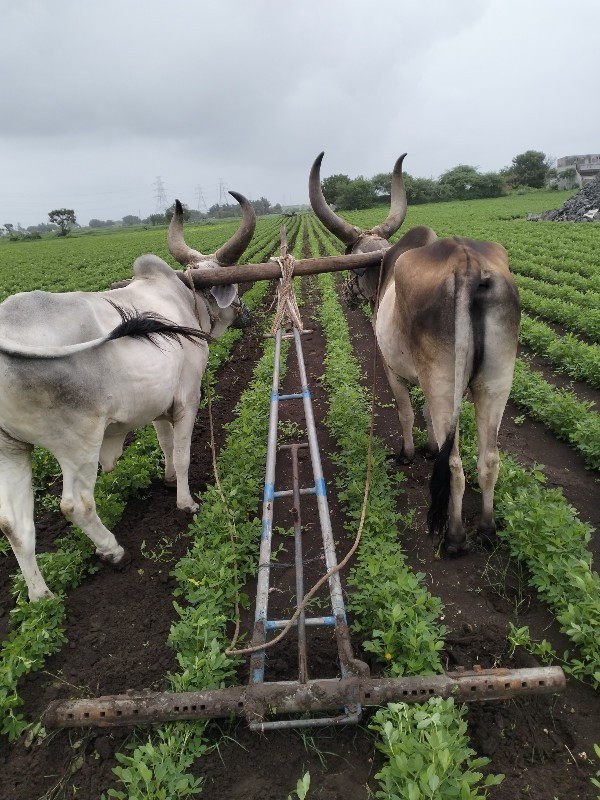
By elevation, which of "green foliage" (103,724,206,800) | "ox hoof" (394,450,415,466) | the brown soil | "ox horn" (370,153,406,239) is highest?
"ox horn" (370,153,406,239)

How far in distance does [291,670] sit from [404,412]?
3.13m

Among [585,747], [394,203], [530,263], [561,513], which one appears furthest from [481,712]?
[530,263]

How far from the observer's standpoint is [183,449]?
519cm

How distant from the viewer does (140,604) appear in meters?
4.16

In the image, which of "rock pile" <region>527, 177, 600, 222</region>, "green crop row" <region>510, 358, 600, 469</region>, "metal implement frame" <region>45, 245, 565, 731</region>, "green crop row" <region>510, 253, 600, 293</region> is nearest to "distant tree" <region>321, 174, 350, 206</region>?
"rock pile" <region>527, 177, 600, 222</region>

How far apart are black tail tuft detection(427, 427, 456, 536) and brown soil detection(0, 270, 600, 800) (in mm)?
480

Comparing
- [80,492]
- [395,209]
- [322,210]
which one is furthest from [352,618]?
[395,209]

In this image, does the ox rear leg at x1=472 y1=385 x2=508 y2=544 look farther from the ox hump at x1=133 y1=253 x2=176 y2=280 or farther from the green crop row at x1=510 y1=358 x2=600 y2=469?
the ox hump at x1=133 y1=253 x2=176 y2=280

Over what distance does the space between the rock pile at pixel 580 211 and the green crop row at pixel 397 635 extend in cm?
3398

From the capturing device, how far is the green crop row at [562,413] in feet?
18.5

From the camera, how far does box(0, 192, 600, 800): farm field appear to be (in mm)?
2713

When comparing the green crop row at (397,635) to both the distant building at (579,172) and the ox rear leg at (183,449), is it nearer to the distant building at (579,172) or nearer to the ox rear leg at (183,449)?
the ox rear leg at (183,449)

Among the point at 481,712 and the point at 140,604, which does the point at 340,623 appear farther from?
the point at 140,604

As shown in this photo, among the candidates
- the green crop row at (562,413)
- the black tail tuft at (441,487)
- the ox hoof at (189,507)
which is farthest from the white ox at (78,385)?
the green crop row at (562,413)
